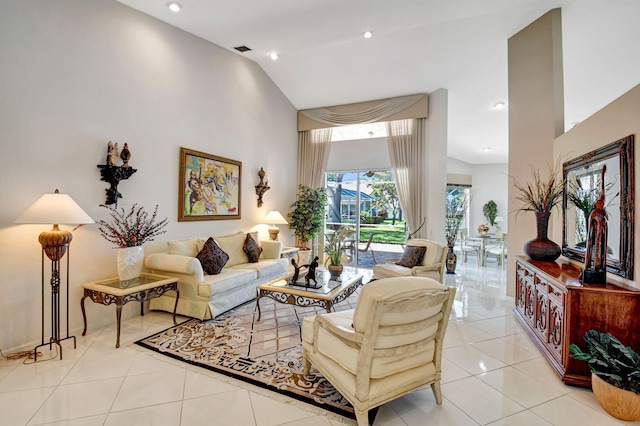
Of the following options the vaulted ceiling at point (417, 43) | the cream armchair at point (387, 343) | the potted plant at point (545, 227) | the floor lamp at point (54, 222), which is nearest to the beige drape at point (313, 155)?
the vaulted ceiling at point (417, 43)

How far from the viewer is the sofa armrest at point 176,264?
3588mm

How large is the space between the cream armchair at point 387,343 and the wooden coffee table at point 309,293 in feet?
3.29

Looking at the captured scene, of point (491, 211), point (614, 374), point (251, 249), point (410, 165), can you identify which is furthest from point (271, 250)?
point (491, 211)

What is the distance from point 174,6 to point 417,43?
3.49 metres

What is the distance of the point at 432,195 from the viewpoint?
596 cm

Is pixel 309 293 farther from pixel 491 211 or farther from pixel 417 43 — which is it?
pixel 491 211

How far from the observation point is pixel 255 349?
2.94m

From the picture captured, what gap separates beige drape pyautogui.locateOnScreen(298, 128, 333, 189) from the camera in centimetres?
710

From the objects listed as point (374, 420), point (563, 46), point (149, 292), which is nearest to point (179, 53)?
point (149, 292)

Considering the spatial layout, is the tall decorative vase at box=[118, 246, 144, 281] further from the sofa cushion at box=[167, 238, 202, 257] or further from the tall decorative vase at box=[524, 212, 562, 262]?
the tall decorative vase at box=[524, 212, 562, 262]

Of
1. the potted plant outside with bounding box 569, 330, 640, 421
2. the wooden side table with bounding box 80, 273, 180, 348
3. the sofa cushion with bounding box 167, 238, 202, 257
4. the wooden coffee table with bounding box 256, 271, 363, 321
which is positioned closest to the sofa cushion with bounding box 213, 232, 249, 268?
the sofa cushion with bounding box 167, 238, 202, 257

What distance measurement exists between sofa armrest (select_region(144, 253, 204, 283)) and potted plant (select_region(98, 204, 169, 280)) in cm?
15

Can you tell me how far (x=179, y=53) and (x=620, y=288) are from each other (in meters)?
5.65

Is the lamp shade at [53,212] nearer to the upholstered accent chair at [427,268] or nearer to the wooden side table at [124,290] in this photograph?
the wooden side table at [124,290]
